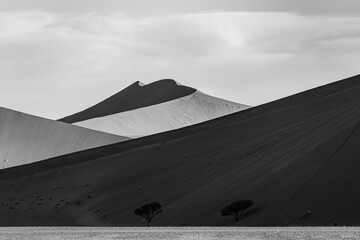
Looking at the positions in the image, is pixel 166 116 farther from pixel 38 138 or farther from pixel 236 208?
pixel 236 208

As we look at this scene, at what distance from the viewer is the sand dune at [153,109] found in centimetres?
13488

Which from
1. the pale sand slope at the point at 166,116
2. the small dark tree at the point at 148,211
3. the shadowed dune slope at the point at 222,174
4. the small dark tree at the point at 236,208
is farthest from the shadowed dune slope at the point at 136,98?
the small dark tree at the point at 236,208

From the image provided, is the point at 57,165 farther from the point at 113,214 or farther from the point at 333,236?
the point at 333,236

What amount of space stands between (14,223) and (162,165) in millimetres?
→ 13031

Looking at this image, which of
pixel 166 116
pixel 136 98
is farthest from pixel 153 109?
pixel 136 98

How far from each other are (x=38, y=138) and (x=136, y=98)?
169 ft

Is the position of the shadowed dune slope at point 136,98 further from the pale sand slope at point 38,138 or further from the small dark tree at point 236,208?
the small dark tree at point 236,208

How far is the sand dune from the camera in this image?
135 m

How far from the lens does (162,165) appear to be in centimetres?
6731

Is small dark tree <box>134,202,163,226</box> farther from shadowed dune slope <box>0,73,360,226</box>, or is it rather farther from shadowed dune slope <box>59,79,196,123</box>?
shadowed dune slope <box>59,79,196,123</box>

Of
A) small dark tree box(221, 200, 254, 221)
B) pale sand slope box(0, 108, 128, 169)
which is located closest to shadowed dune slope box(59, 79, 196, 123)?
pale sand slope box(0, 108, 128, 169)

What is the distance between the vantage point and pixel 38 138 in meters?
108

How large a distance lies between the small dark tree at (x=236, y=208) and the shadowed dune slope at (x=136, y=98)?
106027 millimetres

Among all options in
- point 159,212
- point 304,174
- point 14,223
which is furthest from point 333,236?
point 14,223
